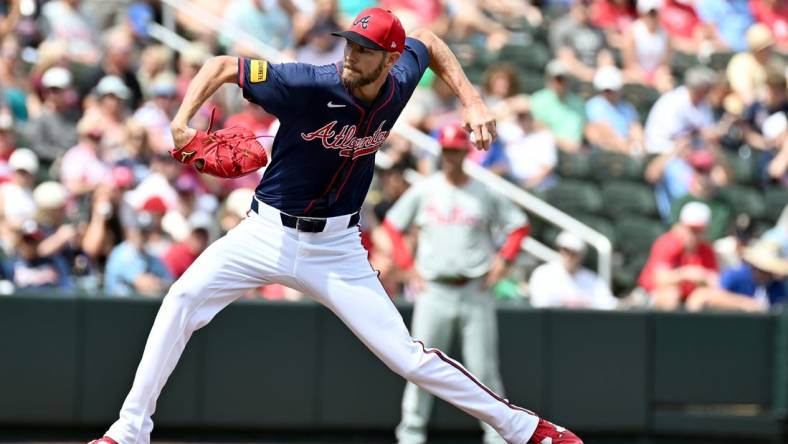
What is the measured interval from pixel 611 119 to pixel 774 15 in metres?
3.43

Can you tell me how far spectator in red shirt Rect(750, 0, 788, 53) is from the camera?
49.0 ft

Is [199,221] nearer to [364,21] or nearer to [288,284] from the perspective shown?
[288,284]

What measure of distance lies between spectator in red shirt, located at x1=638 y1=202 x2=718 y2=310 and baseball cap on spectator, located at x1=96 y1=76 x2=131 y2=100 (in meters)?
4.20

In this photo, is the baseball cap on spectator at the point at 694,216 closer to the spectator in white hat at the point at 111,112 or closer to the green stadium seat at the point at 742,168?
the green stadium seat at the point at 742,168

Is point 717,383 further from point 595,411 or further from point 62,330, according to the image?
point 62,330

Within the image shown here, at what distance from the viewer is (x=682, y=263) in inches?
403

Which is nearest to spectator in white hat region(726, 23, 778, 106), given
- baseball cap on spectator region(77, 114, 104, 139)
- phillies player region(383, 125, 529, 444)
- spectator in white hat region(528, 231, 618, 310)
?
spectator in white hat region(528, 231, 618, 310)

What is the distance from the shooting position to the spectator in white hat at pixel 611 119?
12.4 metres

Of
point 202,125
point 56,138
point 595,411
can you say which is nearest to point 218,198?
point 202,125

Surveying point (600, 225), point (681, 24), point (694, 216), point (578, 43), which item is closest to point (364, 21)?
point (694, 216)

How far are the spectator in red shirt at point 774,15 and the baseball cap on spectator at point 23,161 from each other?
8235mm

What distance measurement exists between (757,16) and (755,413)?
663cm

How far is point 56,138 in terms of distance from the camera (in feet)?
35.1

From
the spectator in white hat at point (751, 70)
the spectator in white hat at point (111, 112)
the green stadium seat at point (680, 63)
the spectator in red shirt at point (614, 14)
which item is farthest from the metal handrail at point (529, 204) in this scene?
the spectator in red shirt at point (614, 14)
